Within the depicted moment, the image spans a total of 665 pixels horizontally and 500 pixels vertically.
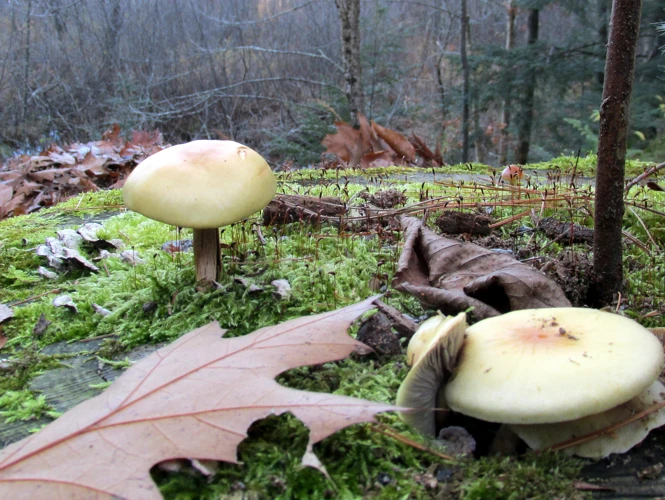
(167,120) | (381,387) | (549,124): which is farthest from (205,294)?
(167,120)

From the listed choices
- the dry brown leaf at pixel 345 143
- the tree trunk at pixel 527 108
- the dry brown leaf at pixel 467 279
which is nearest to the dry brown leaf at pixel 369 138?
the dry brown leaf at pixel 345 143

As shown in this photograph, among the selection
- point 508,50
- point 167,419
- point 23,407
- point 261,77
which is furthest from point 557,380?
point 261,77

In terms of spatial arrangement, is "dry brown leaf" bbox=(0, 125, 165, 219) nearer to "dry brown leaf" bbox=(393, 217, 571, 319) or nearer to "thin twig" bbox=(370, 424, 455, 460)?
"dry brown leaf" bbox=(393, 217, 571, 319)

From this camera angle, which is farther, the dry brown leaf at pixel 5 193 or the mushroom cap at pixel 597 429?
the dry brown leaf at pixel 5 193

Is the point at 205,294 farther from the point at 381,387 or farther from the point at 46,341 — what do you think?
the point at 381,387

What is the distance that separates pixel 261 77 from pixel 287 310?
36.4ft

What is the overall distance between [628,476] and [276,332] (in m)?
0.80

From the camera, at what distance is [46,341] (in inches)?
65.4

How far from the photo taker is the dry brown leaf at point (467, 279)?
1.56 meters

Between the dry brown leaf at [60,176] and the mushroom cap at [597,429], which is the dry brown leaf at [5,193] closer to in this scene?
the dry brown leaf at [60,176]

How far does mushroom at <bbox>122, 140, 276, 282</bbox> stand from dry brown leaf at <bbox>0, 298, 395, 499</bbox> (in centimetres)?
51

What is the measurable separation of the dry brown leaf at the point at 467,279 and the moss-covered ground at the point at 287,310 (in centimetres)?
12

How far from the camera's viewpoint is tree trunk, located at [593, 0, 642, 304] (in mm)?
1436

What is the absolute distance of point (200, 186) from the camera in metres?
1.54
